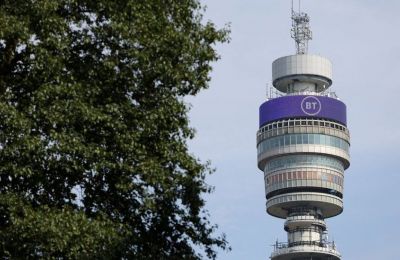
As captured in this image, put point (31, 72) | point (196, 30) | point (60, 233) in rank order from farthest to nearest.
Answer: point (196, 30)
point (31, 72)
point (60, 233)

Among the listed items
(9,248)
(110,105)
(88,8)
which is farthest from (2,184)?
(88,8)

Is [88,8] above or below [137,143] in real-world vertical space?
above

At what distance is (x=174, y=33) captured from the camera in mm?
32406

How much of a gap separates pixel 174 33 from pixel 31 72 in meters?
4.56

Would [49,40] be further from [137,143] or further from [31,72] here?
[137,143]

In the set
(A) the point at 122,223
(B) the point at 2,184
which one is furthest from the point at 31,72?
(A) the point at 122,223

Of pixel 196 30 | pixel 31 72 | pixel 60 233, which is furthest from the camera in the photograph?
pixel 196 30

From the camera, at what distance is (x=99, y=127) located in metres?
31.6

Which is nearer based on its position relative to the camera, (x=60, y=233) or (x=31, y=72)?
(x=60, y=233)

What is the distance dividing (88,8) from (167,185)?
612 cm

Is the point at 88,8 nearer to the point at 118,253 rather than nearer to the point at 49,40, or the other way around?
the point at 49,40

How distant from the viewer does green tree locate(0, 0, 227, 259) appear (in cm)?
3030

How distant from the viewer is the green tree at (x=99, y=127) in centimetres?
3030

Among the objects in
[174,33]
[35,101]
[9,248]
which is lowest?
[9,248]
